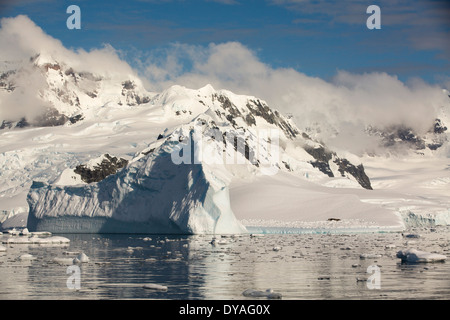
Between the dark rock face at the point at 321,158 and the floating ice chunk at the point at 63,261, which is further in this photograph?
the dark rock face at the point at 321,158

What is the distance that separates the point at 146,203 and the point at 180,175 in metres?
2.82

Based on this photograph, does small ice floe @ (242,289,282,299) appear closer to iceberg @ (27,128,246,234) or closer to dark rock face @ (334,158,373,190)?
iceberg @ (27,128,246,234)

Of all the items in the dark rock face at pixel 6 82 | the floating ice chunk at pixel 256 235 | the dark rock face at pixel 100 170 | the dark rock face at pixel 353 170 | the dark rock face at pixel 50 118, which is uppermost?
the dark rock face at pixel 6 82

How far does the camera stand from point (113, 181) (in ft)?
155

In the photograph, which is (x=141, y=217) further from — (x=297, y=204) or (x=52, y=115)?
(x=52, y=115)

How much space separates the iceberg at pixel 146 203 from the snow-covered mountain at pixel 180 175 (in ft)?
0.24

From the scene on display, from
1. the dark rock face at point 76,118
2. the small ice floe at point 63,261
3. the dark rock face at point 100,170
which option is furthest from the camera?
the dark rock face at point 76,118

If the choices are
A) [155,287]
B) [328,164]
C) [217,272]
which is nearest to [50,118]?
[328,164]

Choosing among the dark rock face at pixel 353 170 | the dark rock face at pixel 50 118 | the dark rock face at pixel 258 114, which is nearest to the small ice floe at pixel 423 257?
the dark rock face at pixel 258 114

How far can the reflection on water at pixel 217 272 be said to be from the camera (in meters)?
19.5

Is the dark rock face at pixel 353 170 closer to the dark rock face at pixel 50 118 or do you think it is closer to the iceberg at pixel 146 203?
the dark rock face at pixel 50 118

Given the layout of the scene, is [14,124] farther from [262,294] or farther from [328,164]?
[262,294]

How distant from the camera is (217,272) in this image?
24453 mm
